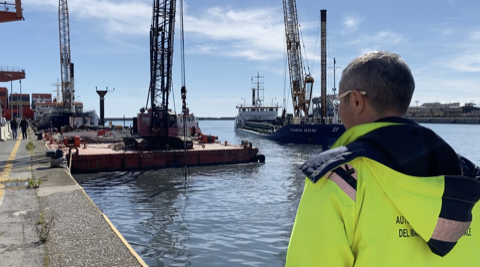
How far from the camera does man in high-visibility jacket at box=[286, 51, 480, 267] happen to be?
4.41 ft

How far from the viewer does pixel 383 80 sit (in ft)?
5.05

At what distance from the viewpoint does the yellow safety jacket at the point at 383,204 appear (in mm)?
1342

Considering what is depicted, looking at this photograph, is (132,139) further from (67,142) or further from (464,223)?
(464,223)

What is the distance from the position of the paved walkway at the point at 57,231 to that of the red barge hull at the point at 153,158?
1050 centimetres

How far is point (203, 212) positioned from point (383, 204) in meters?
11.6

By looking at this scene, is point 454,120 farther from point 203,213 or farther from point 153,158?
point 203,213

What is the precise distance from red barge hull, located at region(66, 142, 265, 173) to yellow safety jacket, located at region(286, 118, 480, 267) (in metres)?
19.4

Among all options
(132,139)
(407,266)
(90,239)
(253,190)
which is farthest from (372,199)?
(132,139)

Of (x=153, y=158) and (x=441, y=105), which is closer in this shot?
(x=153, y=158)

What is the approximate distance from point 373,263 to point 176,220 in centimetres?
1083

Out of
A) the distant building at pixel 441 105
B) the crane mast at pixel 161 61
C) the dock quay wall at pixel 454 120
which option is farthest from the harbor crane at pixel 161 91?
the distant building at pixel 441 105

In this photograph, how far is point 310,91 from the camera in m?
52.8

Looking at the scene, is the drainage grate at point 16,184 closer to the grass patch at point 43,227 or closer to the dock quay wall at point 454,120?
the grass patch at point 43,227

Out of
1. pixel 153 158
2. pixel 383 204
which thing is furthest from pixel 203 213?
pixel 383 204
